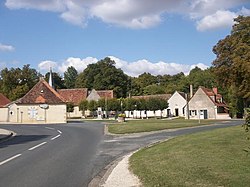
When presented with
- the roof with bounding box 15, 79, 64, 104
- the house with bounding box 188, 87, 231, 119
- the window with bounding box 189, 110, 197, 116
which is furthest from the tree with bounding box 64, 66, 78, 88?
the roof with bounding box 15, 79, 64, 104

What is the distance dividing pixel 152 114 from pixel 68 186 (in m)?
96.0

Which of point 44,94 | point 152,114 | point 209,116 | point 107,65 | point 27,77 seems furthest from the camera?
point 107,65

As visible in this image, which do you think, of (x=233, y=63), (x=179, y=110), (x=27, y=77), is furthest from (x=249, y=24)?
(x=27, y=77)

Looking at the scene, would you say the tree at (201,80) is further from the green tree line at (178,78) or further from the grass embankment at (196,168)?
the grass embankment at (196,168)

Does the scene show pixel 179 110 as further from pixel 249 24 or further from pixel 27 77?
pixel 249 24

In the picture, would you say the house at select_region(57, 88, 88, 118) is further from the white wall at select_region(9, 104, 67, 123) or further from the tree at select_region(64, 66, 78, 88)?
the tree at select_region(64, 66, 78, 88)

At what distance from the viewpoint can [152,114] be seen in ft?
344

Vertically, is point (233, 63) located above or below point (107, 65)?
below

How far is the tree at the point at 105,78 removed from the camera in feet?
387

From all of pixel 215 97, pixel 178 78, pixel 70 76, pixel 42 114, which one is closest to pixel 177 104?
pixel 215 97

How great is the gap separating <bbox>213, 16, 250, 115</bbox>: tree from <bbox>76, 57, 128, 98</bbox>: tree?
249ft

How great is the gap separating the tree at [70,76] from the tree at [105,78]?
30.0m

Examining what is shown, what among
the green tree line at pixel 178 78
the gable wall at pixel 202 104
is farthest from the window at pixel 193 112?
the green tree line at pixel 178 78

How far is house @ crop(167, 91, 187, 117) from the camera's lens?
327 ft
